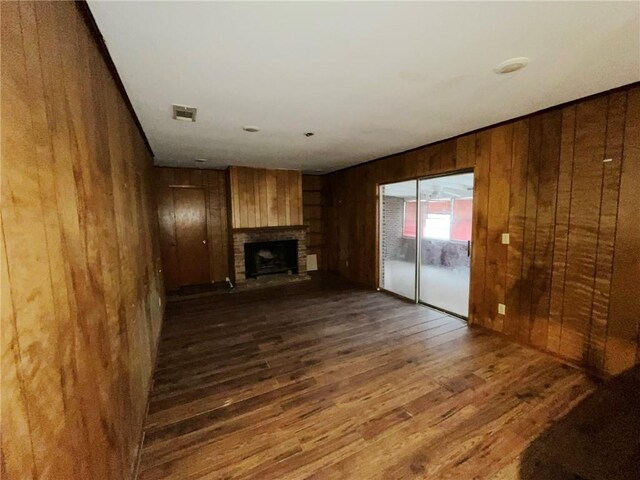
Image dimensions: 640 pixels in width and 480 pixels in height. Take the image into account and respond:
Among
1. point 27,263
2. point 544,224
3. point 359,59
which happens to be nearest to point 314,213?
point 544,224

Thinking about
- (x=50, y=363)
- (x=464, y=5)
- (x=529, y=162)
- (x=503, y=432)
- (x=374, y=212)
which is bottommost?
(x=503, y=432)

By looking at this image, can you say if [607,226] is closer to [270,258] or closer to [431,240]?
[431,240]

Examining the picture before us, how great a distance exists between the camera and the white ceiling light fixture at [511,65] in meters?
1.69

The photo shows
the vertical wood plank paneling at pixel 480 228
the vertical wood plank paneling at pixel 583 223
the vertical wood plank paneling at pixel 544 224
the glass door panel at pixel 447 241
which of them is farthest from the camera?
the glass door panel at pixel 447 241

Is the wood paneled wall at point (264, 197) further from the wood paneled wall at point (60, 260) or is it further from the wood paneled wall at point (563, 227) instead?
the wood paneled wall at point (60, 260)

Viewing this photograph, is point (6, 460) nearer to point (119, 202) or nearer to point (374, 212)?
point (119, 202)

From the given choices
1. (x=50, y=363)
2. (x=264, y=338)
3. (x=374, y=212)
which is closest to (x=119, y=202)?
(x=50, y=363)

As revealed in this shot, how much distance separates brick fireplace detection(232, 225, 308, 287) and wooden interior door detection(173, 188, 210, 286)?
83 centimetres

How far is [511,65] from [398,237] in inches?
235

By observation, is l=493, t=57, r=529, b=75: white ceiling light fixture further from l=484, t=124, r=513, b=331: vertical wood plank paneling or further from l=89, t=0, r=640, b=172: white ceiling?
l=484, t=124, r=513, b=331: vertical wood plank paneling

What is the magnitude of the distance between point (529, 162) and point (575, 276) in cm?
117

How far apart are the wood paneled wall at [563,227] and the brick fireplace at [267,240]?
10.7 ft

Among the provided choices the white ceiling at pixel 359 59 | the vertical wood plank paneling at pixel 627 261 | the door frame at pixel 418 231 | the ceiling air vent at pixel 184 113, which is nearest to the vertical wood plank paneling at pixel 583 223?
the vertical wood plank paneling at pixel 627 261

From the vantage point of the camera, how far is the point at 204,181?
5.52 m
